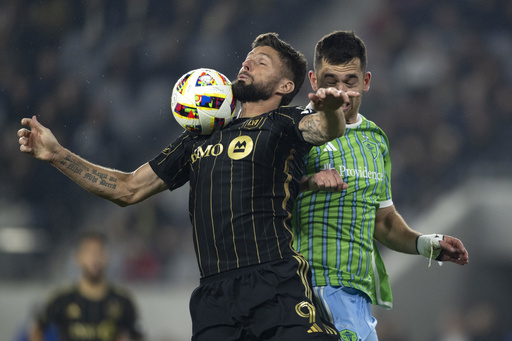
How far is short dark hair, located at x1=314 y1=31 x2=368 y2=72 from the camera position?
153 inches

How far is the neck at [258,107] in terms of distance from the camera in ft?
12.3

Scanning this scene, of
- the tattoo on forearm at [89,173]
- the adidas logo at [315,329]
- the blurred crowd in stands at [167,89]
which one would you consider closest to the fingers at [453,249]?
the adidas logo at [315,329]

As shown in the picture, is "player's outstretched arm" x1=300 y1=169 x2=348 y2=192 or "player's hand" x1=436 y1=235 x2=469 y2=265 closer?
"player's outstretched arm" x1=300 y1=169 x2=348 y2=192

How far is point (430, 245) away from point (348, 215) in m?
0.54

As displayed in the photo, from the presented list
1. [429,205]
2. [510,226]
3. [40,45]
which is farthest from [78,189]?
[510,226]

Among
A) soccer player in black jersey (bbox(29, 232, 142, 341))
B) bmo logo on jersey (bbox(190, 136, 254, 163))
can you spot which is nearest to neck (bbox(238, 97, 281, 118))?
bmo logo on jersey (bbox(190, 136, 254, 163))

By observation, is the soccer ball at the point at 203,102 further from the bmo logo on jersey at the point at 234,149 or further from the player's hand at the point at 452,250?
the player's hand at the point at 452,250

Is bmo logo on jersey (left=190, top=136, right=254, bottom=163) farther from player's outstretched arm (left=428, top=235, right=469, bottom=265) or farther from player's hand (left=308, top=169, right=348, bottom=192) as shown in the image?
player's outstretched arm (left=428, top=235, right=469, bottom=265)

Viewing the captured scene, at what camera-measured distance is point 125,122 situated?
9914 millimetres

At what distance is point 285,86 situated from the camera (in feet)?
12.5

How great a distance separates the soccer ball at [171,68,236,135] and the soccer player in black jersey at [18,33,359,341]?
0.20 ft

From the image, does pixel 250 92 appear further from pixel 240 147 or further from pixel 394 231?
pixel 394 231

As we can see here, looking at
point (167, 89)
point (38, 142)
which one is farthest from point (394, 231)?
point (167, 89)

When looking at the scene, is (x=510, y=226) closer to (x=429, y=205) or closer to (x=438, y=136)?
(x=429, y=205)
